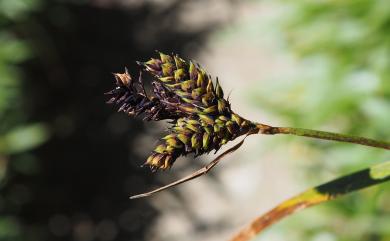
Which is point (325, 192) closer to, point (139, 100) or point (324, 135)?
point (324, 135)

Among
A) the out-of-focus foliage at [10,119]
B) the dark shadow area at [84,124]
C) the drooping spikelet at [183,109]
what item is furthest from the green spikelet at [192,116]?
the dark shadow area at [84,124]

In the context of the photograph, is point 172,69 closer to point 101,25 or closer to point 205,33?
point 205,33

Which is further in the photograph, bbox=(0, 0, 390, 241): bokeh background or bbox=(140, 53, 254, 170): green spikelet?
bbox=(0, 0, 390, 241): bokeh background

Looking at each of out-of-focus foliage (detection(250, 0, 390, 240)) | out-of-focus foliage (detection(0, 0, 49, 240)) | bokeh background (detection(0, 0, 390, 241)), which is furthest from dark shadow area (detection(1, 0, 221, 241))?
out-of-focus foliage (detection(250, 0, 390, 240))

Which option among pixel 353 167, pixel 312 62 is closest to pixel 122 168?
pixel 312 62

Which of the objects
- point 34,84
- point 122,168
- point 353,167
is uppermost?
point 34,84

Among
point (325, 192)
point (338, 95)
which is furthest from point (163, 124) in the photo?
point (325, 192)

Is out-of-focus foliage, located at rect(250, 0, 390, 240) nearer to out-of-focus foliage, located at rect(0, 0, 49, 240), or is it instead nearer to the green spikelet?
out-of-focus foliage, located at rect(0, 0, 49, 240)
